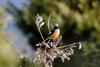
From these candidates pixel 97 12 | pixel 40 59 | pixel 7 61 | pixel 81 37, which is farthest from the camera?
pixel 97 12

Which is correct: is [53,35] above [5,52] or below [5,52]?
below

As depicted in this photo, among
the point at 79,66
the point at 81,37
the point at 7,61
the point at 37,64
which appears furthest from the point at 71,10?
the point at 37,64

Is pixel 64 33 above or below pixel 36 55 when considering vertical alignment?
above

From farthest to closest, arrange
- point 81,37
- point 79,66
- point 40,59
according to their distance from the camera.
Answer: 1. point 81,37
2. point 79,66
3. point 40,59

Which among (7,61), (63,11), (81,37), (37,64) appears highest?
(63,11)

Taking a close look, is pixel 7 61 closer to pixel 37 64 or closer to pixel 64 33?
pixel 37 64

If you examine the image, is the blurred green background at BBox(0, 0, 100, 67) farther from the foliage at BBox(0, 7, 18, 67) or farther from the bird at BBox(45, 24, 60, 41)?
the bird at BBox(45, 24, 60, 41)

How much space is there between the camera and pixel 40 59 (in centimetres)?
121

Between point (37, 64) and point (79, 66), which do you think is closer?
point (37, 64)

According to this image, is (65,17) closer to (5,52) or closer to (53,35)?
(5,52)

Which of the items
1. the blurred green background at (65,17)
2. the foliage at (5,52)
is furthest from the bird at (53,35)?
the blurred green background at (65,17)

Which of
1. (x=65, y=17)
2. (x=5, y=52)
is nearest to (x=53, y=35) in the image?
(x=5, y=52)

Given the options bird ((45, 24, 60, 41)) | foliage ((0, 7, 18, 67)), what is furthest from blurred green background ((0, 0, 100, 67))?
bird ((45, 24, 60, 41))

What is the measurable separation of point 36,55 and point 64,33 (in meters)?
4.35
